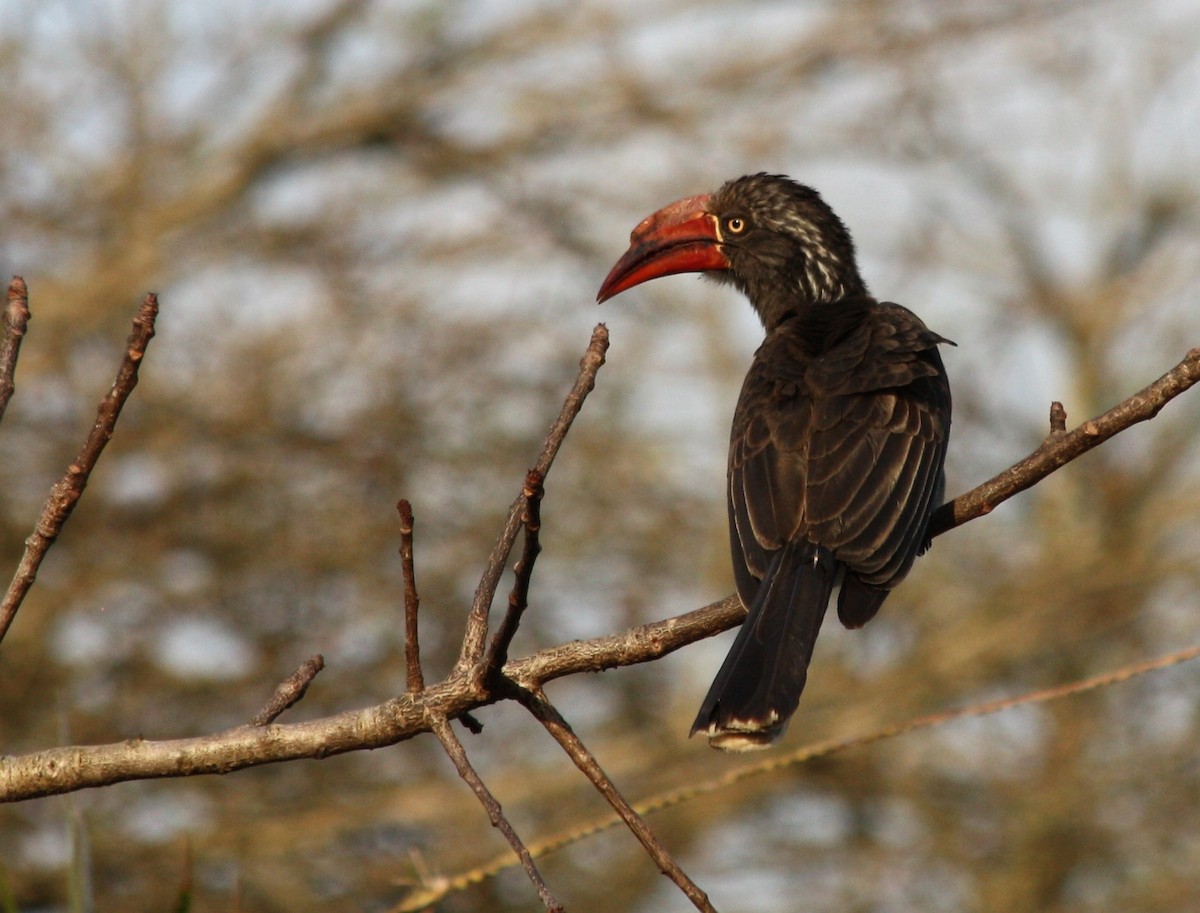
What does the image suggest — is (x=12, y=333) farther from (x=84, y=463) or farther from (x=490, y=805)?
(x=490, y=805)

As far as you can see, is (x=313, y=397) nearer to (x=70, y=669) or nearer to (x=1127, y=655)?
(x=70, y=669)

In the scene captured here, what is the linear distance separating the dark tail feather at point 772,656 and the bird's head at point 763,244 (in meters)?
1.89

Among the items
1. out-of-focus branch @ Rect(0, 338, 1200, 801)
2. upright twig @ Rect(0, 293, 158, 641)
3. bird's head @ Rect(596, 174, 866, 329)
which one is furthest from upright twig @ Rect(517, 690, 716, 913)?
bird's head @ Rect(596, 174, 866, 329)

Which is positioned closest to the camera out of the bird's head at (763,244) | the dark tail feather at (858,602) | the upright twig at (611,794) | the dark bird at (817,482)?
the upright twig at (611,794)

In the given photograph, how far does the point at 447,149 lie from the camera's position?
1088 centimetres

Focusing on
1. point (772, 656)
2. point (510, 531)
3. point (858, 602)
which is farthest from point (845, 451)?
point (510, 531)

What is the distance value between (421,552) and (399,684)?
794 mm

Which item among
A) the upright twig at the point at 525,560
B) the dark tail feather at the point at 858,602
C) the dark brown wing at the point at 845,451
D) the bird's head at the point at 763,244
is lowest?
the upright twig at the point at 525,560

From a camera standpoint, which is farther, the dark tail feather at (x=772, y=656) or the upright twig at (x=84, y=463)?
the dark tail feather at (x=772, y=656)

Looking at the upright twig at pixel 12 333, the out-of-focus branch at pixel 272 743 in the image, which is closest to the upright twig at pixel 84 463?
the upright twig at pixel 12 333

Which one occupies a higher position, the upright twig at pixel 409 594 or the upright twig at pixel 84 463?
the upright twig at pixel 84 463

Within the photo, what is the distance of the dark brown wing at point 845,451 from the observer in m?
3.77

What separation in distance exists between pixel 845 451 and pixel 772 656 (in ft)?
3.19

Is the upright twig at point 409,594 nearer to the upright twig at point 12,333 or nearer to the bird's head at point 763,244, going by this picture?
the upright twig at point 12,333
